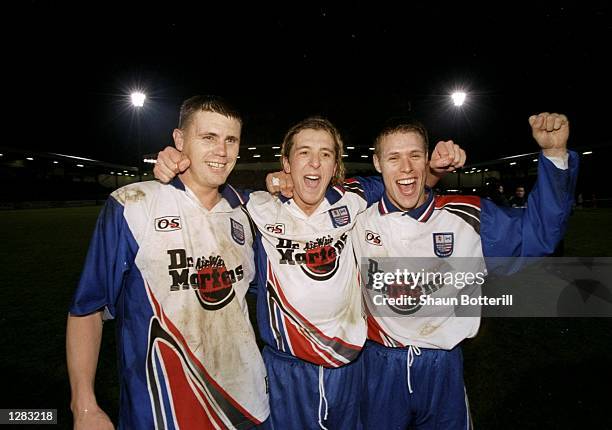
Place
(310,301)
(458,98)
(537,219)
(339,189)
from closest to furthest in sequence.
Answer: (537,219), (310,301), (339,189), (458,98)

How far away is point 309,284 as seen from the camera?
2.11 metres

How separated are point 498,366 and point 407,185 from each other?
3247 mm

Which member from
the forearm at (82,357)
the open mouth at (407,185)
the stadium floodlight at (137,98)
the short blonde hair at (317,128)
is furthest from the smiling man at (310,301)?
the stadium floodlight at (137,98)

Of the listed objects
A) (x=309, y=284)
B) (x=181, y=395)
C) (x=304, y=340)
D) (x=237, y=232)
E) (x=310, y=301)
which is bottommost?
(x=181, y=395)

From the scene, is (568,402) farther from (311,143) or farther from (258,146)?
(258,146)

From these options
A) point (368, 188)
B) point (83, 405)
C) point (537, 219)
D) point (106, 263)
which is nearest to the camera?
point (83, 405)

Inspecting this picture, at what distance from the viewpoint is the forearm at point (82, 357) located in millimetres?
1644

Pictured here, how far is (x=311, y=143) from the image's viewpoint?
2332mm

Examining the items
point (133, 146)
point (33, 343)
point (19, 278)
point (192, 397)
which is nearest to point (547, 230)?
point (192, 397)

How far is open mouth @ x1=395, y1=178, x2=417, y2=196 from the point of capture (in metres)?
2.26

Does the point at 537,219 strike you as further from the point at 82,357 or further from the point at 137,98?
the point at 137,98

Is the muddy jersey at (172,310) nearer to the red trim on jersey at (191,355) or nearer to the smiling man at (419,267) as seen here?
the red trim on jersey at (191,355)

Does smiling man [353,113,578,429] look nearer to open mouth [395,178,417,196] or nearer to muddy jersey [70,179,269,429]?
open mouth [395,178,417,196]

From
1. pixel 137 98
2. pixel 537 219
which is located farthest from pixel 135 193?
pixel 137 98
